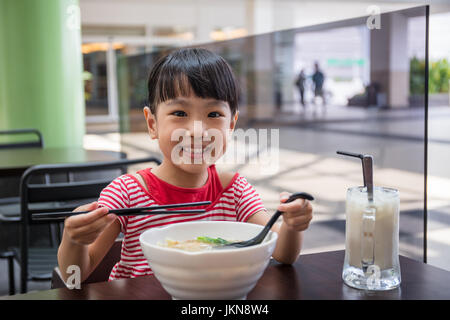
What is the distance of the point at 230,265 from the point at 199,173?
0.44 meters

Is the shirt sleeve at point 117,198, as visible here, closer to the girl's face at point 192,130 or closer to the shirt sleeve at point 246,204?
the girl's face at point 192,130

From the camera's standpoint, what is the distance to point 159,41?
10797 millimetres

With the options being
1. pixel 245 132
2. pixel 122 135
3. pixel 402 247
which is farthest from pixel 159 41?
pixel 402 247

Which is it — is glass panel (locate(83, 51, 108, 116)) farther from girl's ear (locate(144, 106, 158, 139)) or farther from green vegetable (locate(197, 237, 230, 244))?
green vegetable (locate(197, 237, 230, 244))

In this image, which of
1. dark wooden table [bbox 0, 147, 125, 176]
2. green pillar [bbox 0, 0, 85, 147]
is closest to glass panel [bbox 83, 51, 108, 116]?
green pillar [bbox 0, 0, 85, 147]

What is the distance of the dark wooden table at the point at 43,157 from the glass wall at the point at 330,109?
90 cm

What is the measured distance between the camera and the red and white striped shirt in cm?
102

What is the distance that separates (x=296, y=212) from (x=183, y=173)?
0.32 metres

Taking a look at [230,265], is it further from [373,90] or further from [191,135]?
[373,90]

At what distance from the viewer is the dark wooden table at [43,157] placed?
89.7 inches

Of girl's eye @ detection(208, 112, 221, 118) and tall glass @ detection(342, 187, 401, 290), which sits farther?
girl's eye @ detection(208, 112, 221, 118)

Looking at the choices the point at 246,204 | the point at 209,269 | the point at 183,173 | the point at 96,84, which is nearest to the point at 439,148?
the point at 246,204

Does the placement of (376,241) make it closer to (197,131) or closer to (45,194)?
(197,131)

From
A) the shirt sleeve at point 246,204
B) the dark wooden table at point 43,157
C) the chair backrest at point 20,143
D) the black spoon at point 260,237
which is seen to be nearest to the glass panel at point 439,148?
the shirt sleeve at point 246,204
